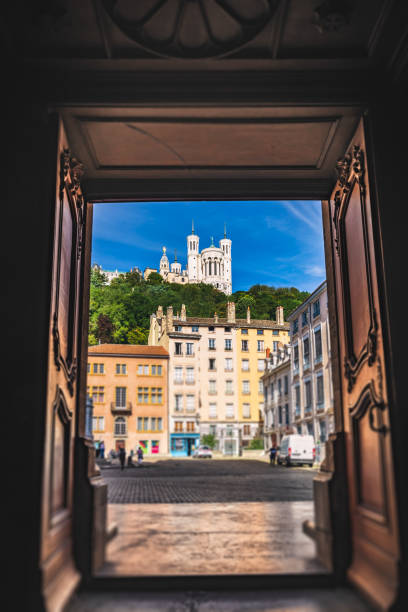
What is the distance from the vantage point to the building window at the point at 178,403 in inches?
1908

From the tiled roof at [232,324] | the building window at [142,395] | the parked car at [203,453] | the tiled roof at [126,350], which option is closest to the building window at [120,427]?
the building window at [142,395]

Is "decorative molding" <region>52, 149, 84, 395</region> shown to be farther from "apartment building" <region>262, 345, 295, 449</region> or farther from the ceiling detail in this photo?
"apartment building" <region>262, 345, 295, 449</region>

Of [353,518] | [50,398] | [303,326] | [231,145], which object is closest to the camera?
[50,398]

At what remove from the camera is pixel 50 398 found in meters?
3.67

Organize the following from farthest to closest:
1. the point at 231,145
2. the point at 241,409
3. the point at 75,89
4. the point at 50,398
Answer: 1. the point at 241,409
2. the point at 231,145
3. the point at 75,89
4. the point at 50,398

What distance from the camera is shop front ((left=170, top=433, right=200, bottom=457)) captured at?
4744 centimetres

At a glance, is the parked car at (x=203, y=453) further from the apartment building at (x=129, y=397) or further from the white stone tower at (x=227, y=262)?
the white stone tower at (x=227, y=262)

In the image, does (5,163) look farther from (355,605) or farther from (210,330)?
(210,330)

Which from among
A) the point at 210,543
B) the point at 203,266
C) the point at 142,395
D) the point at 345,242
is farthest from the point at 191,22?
the point at 203,266

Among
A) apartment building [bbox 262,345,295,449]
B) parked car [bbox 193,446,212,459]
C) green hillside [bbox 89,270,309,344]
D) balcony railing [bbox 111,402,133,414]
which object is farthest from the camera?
green hillside [bbox 89,270,309,344]

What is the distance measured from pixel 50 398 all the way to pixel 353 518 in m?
2.53

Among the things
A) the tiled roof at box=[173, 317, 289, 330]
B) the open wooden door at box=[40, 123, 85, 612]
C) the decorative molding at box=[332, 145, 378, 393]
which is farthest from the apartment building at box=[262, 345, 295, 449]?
the open wooden door at box=[40, 123, 85, 612]

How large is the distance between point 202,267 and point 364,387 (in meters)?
144

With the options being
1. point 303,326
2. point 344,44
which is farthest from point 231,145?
point 303,326
